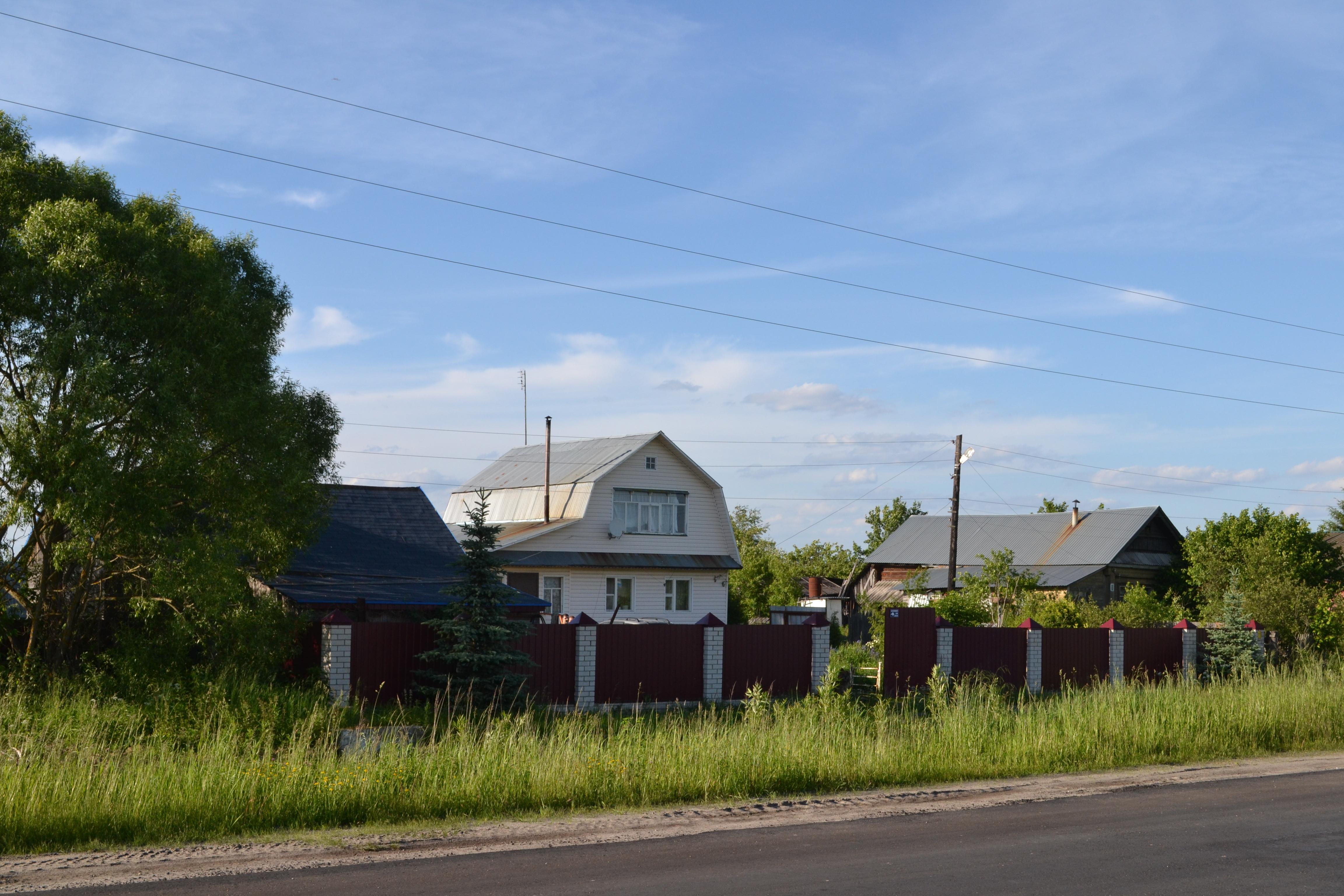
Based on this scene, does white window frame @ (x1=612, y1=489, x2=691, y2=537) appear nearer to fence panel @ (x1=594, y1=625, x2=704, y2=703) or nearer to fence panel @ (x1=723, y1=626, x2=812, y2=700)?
fence panel @ (x1=723, y1=626, x2=812, y2=700)

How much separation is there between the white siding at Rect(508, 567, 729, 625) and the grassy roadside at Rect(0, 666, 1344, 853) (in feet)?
65.7

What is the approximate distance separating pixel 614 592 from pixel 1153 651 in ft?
59.6

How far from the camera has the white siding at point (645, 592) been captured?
37.8 metres

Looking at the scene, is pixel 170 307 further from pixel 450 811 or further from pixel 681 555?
pixel 681 555

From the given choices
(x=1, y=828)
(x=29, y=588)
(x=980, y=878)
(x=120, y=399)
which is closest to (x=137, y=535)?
(x=120, y=399)

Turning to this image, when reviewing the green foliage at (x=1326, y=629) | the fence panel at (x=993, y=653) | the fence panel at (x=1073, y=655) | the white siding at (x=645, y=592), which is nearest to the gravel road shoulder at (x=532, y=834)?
the fence panel at (x=993, y=653)

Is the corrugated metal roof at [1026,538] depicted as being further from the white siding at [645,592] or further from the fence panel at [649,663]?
the fence panel at [649,663]

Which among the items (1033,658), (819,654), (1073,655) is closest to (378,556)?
(819,654)

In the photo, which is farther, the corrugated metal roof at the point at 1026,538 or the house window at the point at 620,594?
the corrugated metal roof at the point at 1026,538

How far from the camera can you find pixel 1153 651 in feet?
87.7

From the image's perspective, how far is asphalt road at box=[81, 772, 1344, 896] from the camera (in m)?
7.64

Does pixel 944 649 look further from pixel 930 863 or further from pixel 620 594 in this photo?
pixel 620 594

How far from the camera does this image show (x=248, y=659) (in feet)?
53.0

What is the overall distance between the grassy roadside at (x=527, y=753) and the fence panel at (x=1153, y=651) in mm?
8288
